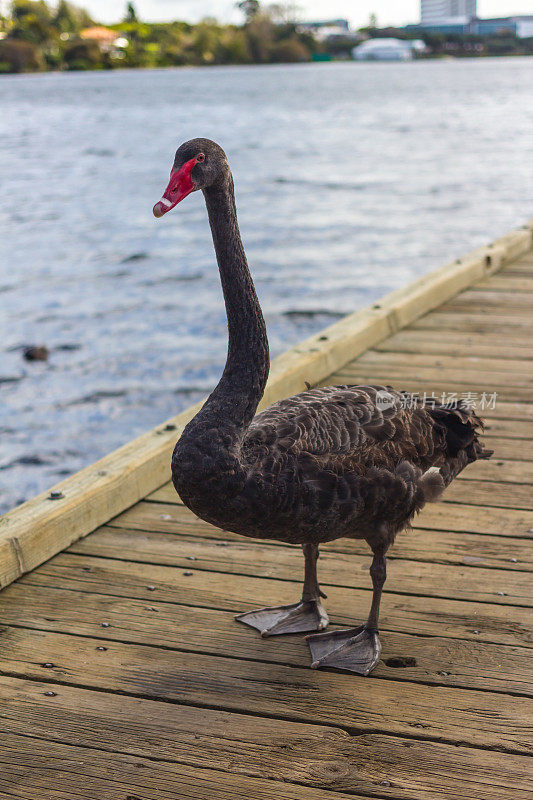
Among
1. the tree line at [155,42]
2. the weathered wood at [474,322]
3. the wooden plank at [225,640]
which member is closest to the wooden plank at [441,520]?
the wooden plank at [225,640]

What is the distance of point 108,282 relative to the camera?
15281 millimetres

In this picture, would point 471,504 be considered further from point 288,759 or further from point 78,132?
point 78,132

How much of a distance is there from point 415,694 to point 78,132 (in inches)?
1763

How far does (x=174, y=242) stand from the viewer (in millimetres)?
18188

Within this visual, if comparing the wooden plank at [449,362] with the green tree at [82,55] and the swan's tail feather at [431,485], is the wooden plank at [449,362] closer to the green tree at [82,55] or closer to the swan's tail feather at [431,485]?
the swan's tail feather at [431,485]

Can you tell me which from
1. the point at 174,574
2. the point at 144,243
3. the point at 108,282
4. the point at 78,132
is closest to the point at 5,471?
the point at 174,574

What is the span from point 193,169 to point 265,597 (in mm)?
1670

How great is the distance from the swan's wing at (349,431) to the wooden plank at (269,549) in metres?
0.63

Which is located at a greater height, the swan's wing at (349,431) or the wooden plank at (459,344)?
the swan's wing at (349,431)

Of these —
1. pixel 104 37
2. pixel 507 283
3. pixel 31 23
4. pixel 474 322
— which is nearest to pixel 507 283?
pixel 507 283

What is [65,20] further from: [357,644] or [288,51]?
[357,644]

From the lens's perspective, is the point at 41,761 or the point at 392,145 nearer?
the point at 41,761

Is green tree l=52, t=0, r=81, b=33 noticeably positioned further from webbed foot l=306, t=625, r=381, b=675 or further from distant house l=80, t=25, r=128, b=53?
webbed foot l=306, t=625, r=381, b=675

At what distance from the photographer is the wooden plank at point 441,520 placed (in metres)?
3.84
